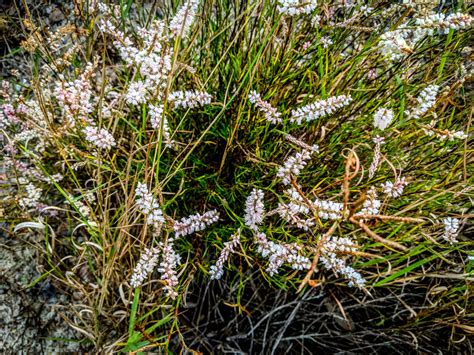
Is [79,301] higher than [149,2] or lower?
lower

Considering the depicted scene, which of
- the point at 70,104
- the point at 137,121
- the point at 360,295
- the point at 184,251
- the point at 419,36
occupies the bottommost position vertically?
the point at 360,295

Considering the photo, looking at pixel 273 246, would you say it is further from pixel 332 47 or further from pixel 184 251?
pixel 332 47

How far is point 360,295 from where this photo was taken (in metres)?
1.49

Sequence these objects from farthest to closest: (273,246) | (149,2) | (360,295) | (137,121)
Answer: (149,2)
(360,295)
(137,121)
(273,246)

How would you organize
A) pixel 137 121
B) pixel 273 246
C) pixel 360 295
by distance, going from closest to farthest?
pixel 273 246, pixel 137 121, pixel 360 295

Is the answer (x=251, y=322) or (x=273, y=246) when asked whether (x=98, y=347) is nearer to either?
(x=251, y=322)

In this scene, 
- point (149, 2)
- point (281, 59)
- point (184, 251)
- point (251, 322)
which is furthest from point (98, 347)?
point (149, 2)

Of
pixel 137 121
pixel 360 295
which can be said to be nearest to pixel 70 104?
pixel 137 121

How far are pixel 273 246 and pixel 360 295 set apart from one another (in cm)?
64

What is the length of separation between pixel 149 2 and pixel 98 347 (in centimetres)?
156

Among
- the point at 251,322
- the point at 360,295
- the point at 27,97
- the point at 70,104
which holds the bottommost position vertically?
the point at 251,322

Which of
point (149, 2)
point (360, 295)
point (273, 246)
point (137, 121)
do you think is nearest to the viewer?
point (273, 246)

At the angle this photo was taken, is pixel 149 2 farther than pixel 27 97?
Yes

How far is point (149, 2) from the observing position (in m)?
1.87
